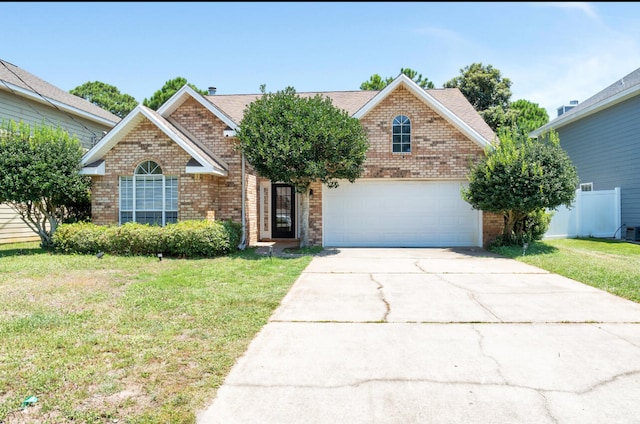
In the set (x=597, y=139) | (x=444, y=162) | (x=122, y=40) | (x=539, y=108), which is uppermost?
(x=539, y=108)

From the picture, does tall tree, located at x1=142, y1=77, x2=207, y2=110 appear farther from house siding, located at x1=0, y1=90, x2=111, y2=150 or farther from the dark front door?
the dark front door

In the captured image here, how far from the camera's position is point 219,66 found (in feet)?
45.5

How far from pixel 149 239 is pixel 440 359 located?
9223 millimetres

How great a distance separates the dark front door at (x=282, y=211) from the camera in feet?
53.1

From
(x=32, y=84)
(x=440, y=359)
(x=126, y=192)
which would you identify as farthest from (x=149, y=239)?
(x=32, y=84)

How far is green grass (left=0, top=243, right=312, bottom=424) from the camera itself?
3252mm

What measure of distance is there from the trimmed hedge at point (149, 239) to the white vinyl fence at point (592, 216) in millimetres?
12760

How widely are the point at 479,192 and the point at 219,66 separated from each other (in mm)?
9657

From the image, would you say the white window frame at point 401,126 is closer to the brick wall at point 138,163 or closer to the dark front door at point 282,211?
the dark front door at point 282,211

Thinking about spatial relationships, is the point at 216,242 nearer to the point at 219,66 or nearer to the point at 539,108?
the point at 219,66

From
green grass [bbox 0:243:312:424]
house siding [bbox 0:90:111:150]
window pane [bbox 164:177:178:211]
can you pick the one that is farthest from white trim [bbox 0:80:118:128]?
green grass [bbox 0:243:312:424]

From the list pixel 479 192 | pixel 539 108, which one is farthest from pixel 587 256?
pixel 539 108

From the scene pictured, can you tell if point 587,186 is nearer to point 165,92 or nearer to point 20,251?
point 20,251

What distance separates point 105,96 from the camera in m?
44.6
